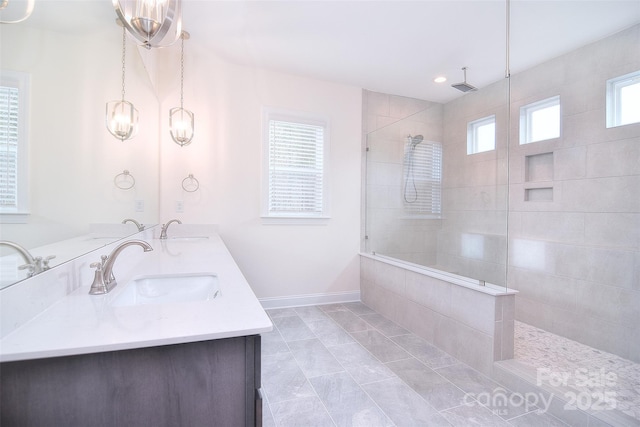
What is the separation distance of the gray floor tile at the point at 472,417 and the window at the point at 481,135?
84.4 inches

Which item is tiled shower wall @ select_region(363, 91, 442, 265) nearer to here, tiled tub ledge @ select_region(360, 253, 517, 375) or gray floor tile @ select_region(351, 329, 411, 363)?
tiled tub ledge @ select_region(360, 253, 517, 375)

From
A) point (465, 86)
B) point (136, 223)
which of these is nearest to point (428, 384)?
point (136, 223)

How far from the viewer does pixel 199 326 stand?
0.79 metres

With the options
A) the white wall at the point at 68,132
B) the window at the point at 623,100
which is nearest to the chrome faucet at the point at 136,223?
the white wall at the point at 68,132

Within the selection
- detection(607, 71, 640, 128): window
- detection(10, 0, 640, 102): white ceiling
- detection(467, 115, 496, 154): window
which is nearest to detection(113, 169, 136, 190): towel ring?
detection(10, 0, 640, 102): white ceiling

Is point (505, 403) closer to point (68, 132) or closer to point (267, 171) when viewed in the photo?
point (68, 132)

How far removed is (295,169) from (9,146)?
261 cm

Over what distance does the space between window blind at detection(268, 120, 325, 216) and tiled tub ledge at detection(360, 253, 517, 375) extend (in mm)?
1055

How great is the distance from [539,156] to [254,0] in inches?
113

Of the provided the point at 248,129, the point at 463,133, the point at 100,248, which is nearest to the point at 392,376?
the point at 100,248

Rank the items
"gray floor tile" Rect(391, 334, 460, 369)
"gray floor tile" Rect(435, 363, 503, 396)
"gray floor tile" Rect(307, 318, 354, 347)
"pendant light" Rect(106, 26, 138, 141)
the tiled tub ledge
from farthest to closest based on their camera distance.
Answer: "gray floor tile" Rect(307, 318, 354, 347) → "gray floor tile" Rect(391, 334, 460, 369) → the tiled tub ledge → "gray floor tile" Rect(435, 363, 503, 396) → "pendant light" Rect(106, 26, 138, 141)

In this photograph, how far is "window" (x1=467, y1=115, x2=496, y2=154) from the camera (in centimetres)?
273

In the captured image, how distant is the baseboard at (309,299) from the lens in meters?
3.21

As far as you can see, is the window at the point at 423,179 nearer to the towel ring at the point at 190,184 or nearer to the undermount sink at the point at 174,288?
the towel ring at the point at 190,184
